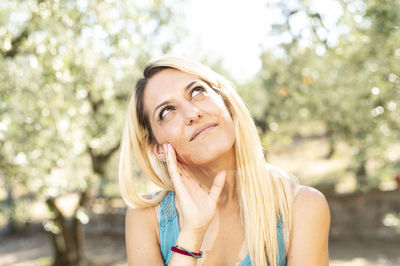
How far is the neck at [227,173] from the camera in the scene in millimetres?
Answer: 2410

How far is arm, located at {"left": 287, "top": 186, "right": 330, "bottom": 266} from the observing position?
2.11m

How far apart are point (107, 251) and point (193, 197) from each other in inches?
439

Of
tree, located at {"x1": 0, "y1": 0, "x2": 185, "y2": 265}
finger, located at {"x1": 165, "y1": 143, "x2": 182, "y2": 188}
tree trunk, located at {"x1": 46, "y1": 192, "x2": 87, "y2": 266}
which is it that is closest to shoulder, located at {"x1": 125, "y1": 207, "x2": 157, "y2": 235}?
finger, located at {"x1": 165, "y1": 143, "x2": 182, "y2": 188}

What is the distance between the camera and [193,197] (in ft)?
7.17

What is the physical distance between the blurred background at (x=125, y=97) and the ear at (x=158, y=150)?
1.56 meters

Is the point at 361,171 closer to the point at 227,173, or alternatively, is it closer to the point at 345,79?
the point at 345,79

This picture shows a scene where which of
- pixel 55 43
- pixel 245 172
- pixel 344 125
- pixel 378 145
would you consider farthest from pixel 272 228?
pixel 344 125

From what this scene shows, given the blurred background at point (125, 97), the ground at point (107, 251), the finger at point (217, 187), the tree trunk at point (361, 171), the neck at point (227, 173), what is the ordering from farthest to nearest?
the ground at point (107, 251) < the tree trunk at point (361, 171) < the blurred background at point (125, 97) < the neck at point (227, 173) < the finger at point (217, 187)

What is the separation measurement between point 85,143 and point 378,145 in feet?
18.6

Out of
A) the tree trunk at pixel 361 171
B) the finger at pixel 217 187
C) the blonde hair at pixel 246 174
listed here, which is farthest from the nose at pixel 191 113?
the tree trunk at pixel 361 171

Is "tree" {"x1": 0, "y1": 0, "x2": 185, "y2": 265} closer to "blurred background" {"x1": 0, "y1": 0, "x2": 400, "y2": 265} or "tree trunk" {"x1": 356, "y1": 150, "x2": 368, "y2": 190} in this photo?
"blurred background" {"x1": 0, "y1": 0, "x2": 400, "y2": 265}

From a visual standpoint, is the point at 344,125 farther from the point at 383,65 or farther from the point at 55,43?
the point at 55,43

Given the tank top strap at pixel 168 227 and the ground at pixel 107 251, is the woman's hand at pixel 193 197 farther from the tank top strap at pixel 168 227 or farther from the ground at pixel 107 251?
the ground at pixel 107 251

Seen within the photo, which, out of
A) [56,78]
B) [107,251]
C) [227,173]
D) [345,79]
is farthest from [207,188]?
[107,251]
